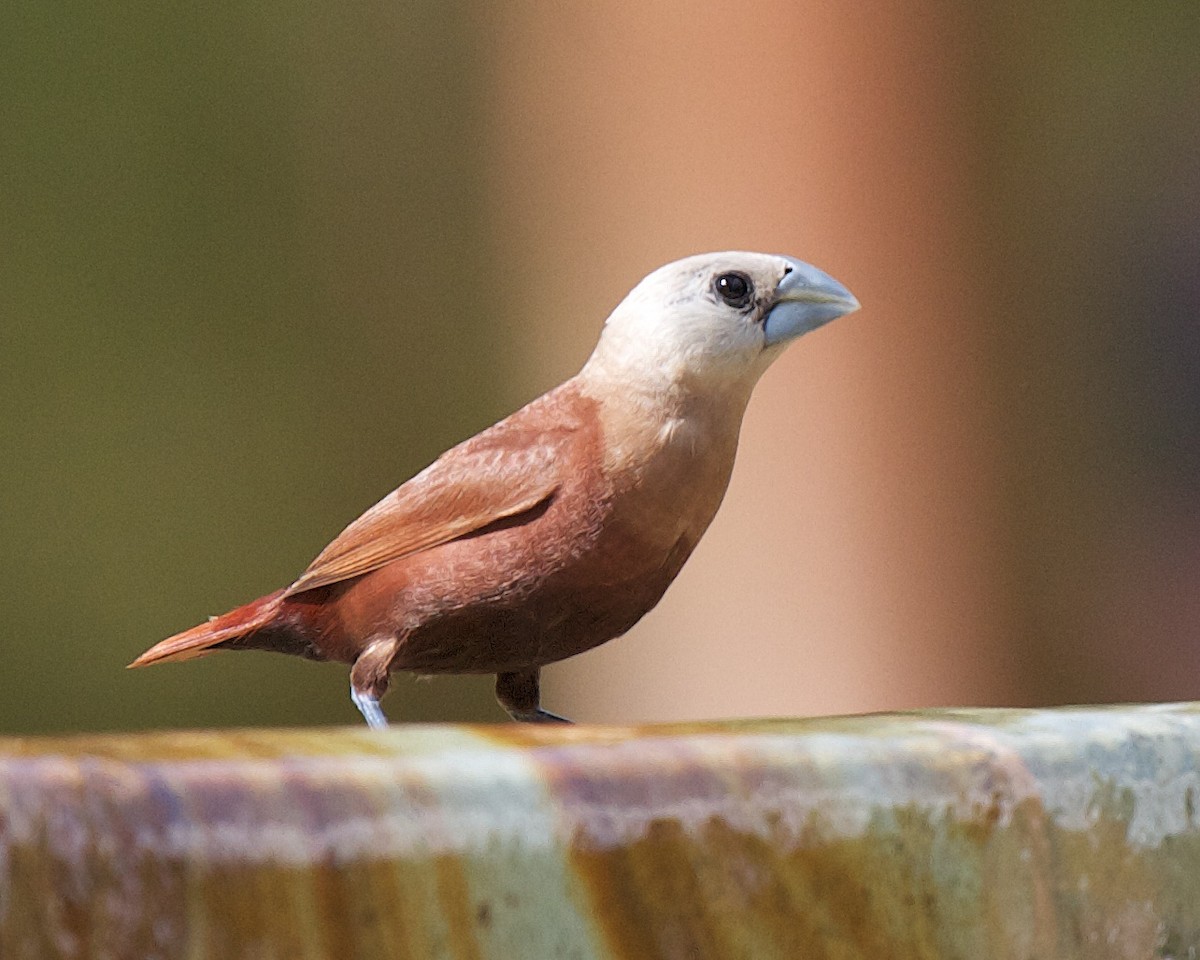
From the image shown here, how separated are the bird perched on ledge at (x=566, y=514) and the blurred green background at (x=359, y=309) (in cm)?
100

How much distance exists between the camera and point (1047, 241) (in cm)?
222

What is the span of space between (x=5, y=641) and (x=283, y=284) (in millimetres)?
579

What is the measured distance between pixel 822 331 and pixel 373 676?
1.25 metres

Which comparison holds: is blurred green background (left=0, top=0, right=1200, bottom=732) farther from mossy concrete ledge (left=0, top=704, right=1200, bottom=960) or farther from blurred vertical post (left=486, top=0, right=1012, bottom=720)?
mossy concrete ledge (left=0, top=704, right=1200, bottom=960)

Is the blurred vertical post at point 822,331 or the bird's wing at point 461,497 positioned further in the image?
the blurred vertical post at point 822,331

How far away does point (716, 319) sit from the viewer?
1.04 m

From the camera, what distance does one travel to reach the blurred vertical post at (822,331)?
6.81ft

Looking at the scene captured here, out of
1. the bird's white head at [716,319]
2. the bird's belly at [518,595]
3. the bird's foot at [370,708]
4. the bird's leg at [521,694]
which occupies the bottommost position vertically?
the bird's leg at [521,694]

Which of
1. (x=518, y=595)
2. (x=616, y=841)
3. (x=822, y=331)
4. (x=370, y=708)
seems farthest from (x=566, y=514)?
(x=822, y=331)

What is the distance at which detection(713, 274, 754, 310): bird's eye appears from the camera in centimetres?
105

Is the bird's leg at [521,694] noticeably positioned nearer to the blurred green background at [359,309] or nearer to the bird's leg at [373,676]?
the bird's leg at [373,676]

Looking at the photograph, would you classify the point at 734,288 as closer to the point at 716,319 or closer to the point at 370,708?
the point at 716,319

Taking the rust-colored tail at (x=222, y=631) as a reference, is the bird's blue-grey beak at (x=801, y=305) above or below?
above

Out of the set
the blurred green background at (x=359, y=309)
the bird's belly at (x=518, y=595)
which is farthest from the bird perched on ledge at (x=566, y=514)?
the blurred green background at (x=359, y=309)
